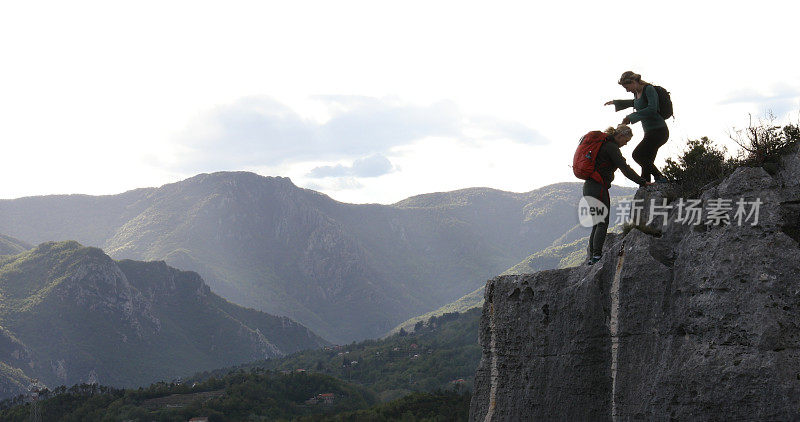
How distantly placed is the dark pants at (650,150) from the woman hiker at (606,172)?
353 mm

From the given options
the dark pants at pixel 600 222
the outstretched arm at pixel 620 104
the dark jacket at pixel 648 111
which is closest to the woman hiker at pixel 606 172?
the dark pants at pixel 600 222

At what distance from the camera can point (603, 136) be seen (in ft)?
44.5

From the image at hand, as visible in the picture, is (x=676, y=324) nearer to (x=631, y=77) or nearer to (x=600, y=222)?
(x=600, y=222)

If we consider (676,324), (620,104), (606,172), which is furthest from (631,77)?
(676,324)

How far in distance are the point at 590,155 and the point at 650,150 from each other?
1355mm

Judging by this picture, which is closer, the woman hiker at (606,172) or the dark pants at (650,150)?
the woman hiker at (606,172)

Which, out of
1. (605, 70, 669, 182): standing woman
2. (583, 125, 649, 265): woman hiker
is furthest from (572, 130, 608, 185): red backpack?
(605, 70, 669, 182): standing woman

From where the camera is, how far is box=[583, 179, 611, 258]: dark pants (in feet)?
44.8

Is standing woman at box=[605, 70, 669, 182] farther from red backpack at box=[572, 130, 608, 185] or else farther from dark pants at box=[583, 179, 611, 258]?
dark pants at box=[583, 179, 611, 258]

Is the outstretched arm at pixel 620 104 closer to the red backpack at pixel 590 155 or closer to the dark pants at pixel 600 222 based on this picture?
the red backpack at pixel 590 155

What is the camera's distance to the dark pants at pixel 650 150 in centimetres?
1366

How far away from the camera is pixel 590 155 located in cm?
1362

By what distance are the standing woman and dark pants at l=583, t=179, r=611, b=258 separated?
4.02 feet

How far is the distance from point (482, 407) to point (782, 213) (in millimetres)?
7630
